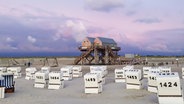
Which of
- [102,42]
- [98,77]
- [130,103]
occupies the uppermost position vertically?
[102,42]

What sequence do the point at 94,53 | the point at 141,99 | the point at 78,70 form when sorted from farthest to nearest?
the point at 94,53 → the point at 78,70 → the point at 141,99

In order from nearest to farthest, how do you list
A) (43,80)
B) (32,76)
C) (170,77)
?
(170,77) < (43,80) < (32,76)

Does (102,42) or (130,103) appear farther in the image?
(102,42)

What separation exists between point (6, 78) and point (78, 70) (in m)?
15.9

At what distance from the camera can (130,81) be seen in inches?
921

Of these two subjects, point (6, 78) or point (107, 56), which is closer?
point (6, 78)

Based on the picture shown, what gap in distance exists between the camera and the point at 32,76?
35.6 metres

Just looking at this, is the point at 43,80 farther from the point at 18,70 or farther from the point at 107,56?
the point at 107,56

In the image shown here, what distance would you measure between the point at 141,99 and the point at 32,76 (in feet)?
68.2

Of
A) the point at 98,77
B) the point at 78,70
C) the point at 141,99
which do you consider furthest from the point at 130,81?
the point at 78,70

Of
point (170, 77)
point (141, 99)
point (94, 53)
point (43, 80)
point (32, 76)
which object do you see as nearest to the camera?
point (170, 77)

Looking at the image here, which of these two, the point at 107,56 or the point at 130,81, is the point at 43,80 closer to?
the point at 130,81

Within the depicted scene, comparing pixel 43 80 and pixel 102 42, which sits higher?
pixel 102 42

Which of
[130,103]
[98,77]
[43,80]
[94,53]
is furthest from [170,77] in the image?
[94,53]
